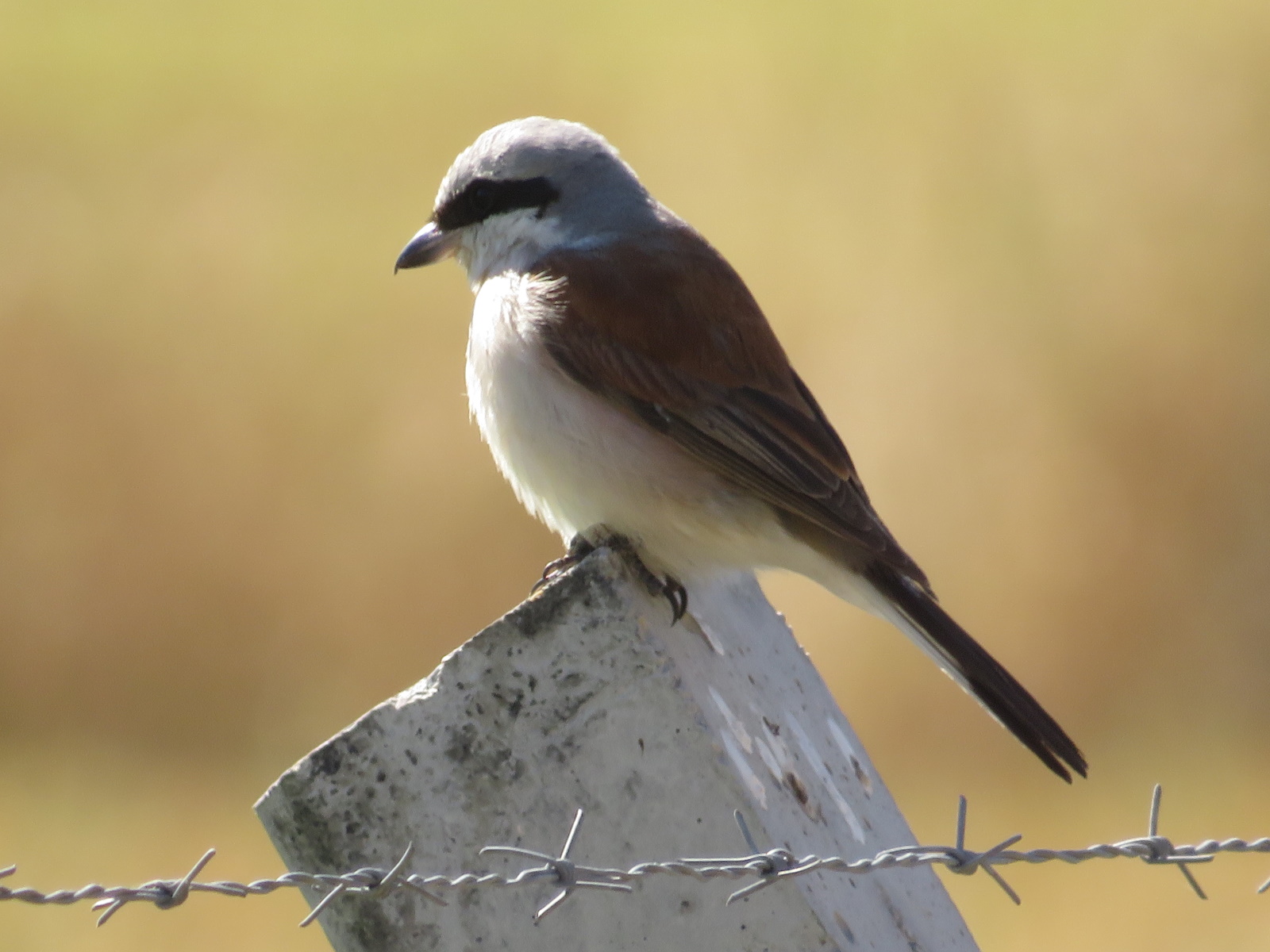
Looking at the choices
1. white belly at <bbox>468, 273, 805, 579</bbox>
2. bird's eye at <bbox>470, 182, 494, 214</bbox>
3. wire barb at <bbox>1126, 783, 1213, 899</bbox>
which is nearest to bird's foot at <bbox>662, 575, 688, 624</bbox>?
white belly at <bbox>468, 273, 805, 579</bbox>

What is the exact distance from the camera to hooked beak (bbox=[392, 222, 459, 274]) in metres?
3.46

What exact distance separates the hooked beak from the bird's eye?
0.10 meters

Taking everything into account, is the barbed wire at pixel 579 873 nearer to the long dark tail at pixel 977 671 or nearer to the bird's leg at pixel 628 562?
the bird's leg at pixel 628 562

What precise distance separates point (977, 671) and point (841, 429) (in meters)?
4.33

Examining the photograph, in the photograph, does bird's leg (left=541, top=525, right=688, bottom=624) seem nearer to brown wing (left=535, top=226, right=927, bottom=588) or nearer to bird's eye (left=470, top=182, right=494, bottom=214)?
brown wing (left=535, top=226, right=927, bottom=588)

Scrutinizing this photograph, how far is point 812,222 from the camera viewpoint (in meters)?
7.93

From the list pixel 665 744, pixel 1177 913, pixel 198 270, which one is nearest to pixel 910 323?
pixel 1177 913

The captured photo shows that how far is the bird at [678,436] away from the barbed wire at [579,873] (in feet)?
2.69

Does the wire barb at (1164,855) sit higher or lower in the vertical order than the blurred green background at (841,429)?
lower

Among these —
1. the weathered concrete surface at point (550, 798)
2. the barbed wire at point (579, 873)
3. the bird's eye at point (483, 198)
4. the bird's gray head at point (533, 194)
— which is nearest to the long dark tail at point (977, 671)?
the barbed wire at point (579, 873)

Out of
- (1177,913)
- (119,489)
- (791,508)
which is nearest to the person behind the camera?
(791,508)

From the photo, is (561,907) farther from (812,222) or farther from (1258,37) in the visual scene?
(1258,37)

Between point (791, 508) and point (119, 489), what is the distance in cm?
467

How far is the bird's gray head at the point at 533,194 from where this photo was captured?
333 cm
